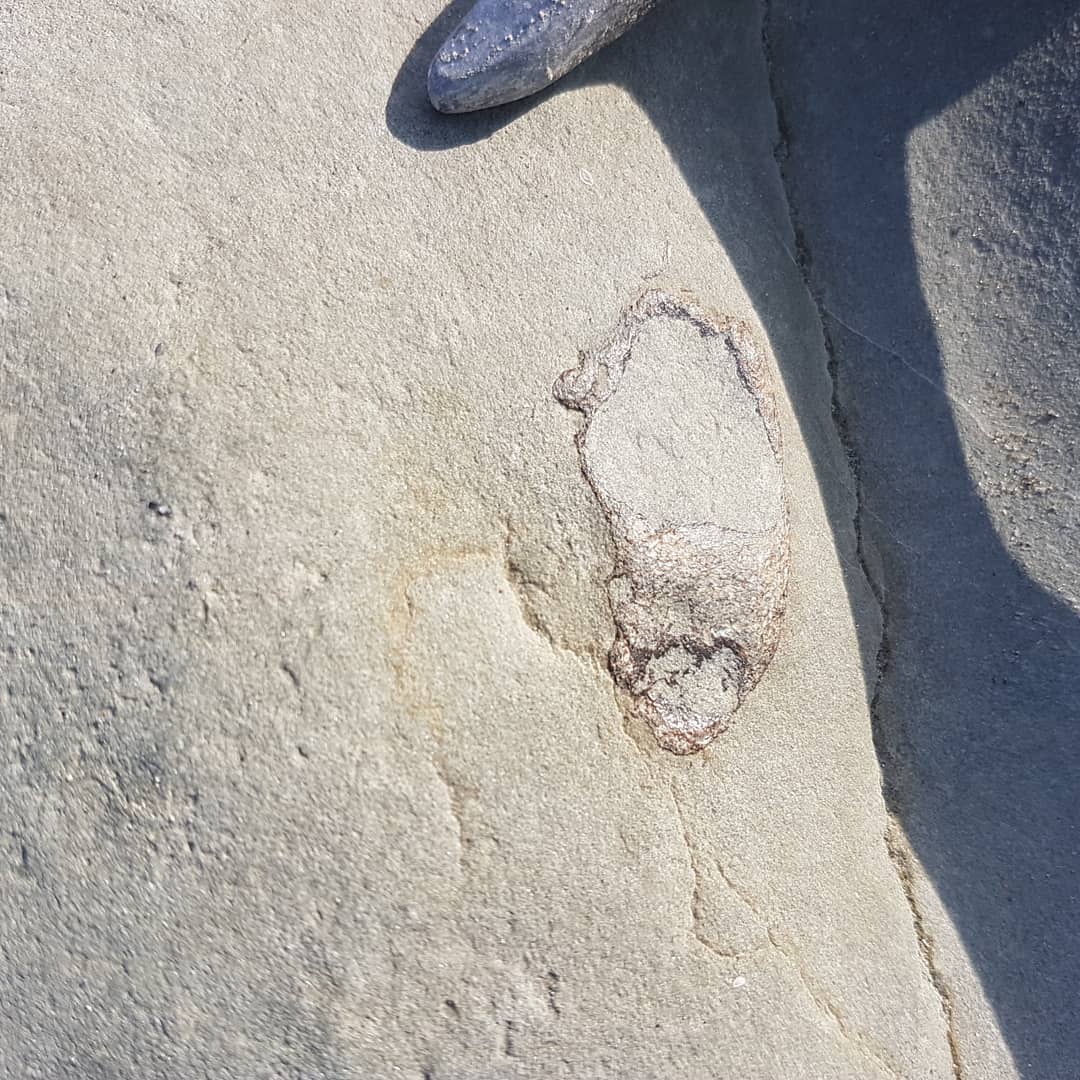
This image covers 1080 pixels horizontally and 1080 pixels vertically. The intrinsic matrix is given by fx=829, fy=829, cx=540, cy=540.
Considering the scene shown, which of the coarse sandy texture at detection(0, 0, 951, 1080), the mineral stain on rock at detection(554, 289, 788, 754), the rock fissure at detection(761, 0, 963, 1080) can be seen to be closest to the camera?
the coarse sandy texture at detection(0, 0, 951, 1080)

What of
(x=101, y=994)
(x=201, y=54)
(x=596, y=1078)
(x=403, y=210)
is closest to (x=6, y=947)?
(x=101, y=994)

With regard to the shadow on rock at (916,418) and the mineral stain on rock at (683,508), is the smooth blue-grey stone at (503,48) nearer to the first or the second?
the shadow on rock at (916,418)

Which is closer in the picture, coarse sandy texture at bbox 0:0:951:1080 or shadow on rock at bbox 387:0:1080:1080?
coarse sandy texture at bbox 0:0:951:1080

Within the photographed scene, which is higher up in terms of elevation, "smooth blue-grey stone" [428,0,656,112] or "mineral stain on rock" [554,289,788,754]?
"smooth blue-grey stone" [428,0,656,112]

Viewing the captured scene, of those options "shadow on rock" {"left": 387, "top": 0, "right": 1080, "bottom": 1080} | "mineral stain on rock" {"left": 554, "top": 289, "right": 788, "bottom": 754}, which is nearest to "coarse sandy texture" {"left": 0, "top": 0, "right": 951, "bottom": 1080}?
"mineral stain on rock" {"left": 554, "top": 289, "right": 788, "bottom": 754}

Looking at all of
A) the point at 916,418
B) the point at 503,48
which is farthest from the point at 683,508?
the point at 503,48

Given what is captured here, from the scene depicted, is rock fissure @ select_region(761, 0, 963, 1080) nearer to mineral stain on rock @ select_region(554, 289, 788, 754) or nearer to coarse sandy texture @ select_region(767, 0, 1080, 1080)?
coarse sandy texture @ select_region(767, 0, 1080, 1080)

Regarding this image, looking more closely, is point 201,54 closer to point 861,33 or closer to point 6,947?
point 861,33
